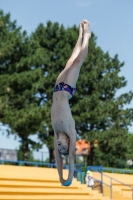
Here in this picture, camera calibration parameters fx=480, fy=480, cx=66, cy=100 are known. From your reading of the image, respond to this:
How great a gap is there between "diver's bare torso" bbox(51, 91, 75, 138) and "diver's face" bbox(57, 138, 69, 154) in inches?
4.2

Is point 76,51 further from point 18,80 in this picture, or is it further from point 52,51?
point 52,51

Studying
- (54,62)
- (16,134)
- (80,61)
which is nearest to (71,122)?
(80,61)

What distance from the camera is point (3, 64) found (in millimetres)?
24406

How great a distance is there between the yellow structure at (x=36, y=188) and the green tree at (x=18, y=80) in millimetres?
5916

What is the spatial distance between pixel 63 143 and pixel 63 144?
15 millimetres

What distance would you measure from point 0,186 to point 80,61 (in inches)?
323

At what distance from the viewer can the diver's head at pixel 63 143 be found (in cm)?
720

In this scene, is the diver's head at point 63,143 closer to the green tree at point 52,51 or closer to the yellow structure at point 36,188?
the yellow structure at point 36,188

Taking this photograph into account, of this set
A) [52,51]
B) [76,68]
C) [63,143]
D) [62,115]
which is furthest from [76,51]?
[52,51]

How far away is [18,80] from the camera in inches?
938

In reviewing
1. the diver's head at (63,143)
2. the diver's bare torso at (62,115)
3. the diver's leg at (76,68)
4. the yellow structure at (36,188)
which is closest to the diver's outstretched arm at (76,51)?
the diver's leg at (76,68)

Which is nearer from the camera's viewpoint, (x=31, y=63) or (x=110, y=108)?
(x=31, y=63)

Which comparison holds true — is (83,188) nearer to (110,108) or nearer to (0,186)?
(0,186)

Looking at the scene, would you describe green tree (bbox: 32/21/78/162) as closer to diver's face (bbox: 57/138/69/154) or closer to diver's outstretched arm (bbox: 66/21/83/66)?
diver's outstretched arm (bbox: 66/21/83/66)
